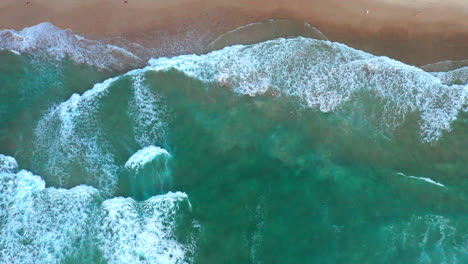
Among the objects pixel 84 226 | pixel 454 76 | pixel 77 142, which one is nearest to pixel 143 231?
pixel 84 226

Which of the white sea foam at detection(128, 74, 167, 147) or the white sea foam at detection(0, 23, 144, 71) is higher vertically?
the white sea foam at detection(0, 23, 144, 71)

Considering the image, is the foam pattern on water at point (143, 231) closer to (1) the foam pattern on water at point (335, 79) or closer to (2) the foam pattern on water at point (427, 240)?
(1) the foam pattern on water at point (335, 79)

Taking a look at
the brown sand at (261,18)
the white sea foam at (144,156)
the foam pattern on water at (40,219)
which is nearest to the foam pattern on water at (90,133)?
the white sea foam at (144,156)

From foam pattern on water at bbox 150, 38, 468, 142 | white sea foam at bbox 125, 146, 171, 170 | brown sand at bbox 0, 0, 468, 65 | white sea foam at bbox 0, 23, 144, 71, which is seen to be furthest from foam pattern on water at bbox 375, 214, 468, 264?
white sea foam at bbox 0, 23, 144, 71

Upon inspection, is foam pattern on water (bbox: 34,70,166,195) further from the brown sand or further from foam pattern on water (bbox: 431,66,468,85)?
foam pattern on water (bbox: 431,66,468,85)

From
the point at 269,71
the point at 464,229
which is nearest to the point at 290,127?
the point at 269,71

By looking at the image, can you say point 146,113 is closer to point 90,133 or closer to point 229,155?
point 90,133
